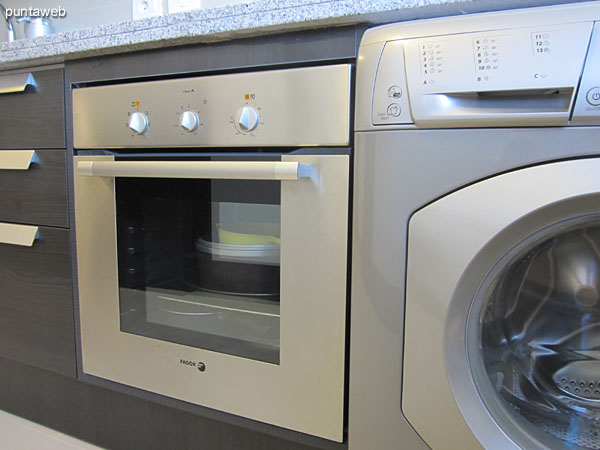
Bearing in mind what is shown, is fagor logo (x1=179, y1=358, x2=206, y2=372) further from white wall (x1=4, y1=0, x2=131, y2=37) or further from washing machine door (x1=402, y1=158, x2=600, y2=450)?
white wall (x1=4, y1=0, x2=131, y2=37)

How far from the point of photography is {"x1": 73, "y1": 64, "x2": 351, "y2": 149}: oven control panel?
0.64 m

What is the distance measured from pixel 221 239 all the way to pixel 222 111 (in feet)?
0.76

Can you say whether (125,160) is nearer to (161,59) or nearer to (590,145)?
(161,59)

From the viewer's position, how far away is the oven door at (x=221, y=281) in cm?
66

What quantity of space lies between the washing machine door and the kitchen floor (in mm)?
856

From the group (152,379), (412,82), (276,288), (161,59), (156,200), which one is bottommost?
(152,379)

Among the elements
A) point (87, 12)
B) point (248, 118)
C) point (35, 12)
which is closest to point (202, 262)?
point (248, 118)

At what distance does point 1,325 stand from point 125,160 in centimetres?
58

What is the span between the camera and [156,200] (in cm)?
83

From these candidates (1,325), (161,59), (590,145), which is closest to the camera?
(590,145)

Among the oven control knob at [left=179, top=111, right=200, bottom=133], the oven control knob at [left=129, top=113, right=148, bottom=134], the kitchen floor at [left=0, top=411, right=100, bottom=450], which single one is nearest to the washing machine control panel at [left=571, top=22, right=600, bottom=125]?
the oven control knob at [left=179, top=111, right=200, bottom=133]

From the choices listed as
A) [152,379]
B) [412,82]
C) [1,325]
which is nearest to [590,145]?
[412,82]

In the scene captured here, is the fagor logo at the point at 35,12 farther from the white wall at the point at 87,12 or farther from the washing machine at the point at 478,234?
the washing machine at the point at 478,234

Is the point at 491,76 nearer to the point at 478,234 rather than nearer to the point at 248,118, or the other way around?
the point at 478,234
